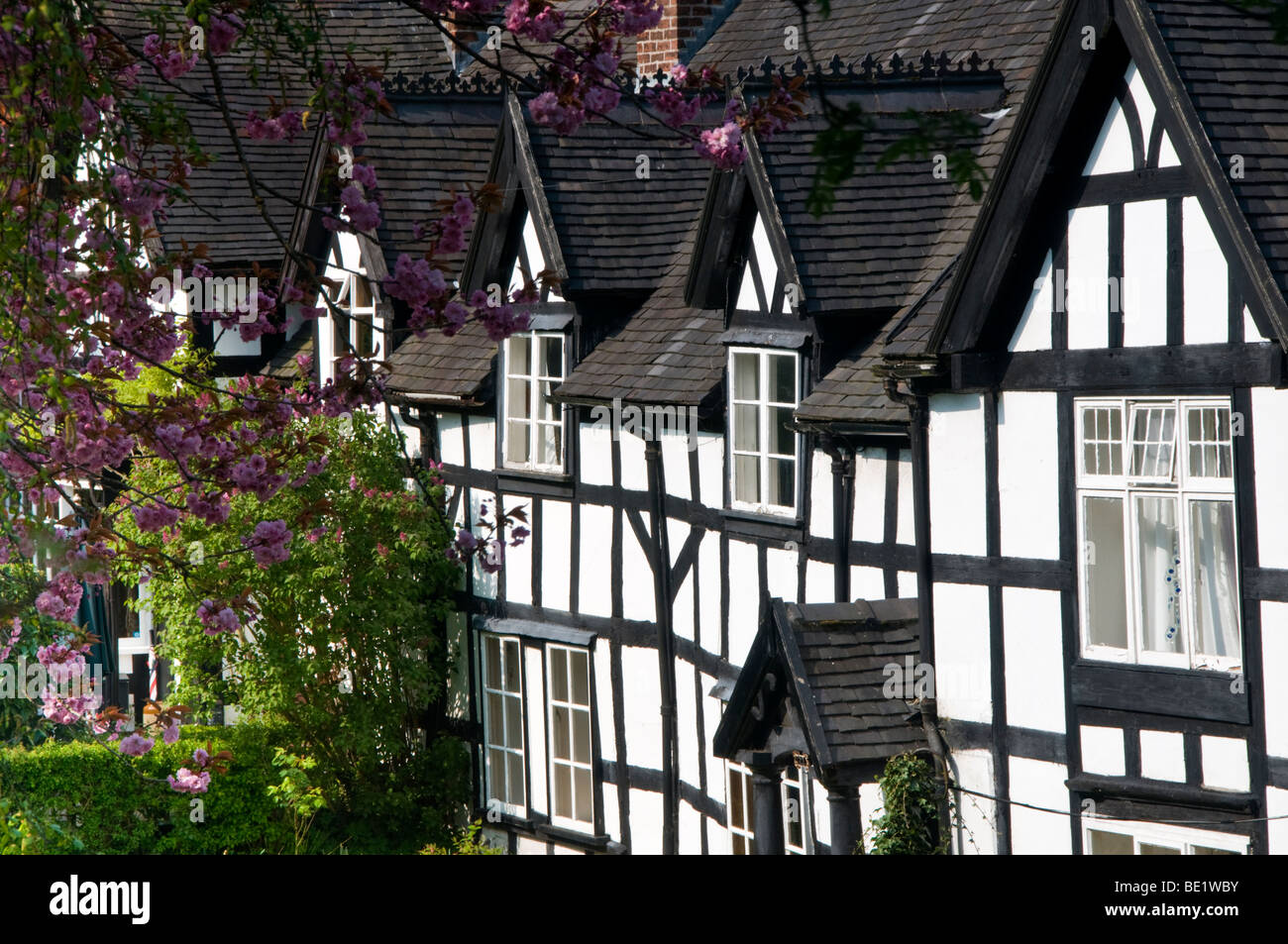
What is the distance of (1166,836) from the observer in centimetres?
1005

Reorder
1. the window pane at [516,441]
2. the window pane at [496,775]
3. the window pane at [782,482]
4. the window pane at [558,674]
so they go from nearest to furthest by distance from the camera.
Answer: the window pane at [782,482]
the window pane at [558,674]
the window pane at [516,441]
the window pane at [496,775]

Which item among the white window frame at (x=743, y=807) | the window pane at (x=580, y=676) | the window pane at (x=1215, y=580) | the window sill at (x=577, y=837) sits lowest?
the window sill at (x=577, y=837)

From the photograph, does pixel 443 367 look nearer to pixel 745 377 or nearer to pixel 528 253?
pixel 528 253

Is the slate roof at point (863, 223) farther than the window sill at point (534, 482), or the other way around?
the window sill at point (534, 482)

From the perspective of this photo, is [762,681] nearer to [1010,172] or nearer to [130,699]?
[1010,172]

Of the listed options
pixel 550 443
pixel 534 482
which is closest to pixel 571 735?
pixel 534 482

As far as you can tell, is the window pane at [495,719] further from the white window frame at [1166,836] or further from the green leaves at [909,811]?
the white window frame at [1166,836]

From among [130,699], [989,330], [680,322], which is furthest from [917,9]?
[130,699]

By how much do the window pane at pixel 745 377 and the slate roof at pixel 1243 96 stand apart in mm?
4453

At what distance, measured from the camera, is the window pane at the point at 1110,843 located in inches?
407

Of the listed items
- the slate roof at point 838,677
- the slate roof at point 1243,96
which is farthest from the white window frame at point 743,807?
the slate roof at point 1243,96

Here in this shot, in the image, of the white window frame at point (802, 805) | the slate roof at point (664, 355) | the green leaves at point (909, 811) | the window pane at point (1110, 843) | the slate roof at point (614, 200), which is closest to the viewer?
the window pane at point (1110, 843)

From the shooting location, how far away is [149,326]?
271 inches

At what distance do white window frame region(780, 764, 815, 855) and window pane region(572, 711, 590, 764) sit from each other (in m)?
4.12
